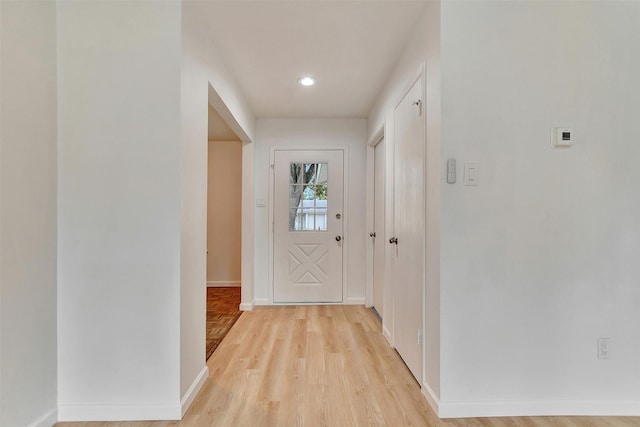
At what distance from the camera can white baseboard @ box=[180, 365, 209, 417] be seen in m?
1.82

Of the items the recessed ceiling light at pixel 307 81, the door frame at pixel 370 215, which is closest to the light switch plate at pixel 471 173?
the recessed ceiling light at pixel 307 81

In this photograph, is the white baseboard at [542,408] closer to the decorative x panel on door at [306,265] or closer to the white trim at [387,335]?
the white trim at [387,335]

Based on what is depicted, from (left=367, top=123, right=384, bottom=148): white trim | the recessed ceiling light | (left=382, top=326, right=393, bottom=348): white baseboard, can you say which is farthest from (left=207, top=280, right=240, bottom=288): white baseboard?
the recessed ceiling light

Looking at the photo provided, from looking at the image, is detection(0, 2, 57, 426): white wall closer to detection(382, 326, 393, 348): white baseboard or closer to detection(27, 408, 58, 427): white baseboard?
detection(27, 408, 58, 427): white baseboard

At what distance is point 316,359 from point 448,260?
138 cm

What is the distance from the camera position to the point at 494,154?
182 centimetres

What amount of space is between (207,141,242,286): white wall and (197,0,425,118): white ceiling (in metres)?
2.03

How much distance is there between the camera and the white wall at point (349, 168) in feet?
13.8

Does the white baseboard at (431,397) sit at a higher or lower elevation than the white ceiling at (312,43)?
lower

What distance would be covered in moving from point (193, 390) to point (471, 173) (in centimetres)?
206

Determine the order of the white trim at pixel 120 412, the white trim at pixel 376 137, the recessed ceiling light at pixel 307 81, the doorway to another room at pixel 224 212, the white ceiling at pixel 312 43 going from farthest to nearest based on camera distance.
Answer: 1. the doorway to another room at pixel 224 212
2. the white trim at pixel 376 137
3. the recessed ceiling light at pixel 307 81
4. the white ceiling at pixel 312 43
5. the white trim at pixel 120 412

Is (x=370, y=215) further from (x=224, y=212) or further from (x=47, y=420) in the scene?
(x=47, y=420)

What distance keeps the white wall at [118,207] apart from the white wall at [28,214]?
61 millimetres

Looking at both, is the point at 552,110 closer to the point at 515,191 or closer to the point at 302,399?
the point at 515,191
